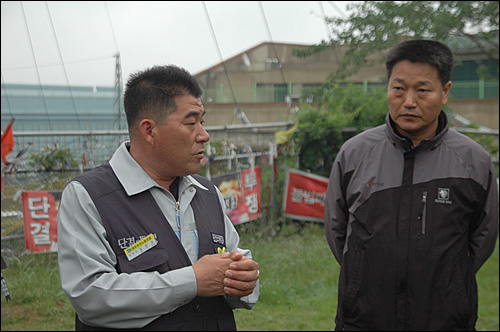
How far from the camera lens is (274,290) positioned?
3.96m

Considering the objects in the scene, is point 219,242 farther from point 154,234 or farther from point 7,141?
point 7,141

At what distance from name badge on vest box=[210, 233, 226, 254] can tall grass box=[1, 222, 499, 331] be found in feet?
3.62

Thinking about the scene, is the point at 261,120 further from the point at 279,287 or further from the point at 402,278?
the point at 402,278

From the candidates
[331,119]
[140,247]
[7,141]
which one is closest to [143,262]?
[140,247]

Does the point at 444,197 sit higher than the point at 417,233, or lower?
higher

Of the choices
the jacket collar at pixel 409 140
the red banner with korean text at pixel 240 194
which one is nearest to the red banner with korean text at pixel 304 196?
the red banner with korean text at pixel 240 194

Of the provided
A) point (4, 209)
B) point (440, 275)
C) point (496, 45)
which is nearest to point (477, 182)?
point (440, 275)

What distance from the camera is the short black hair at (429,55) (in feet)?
7.99

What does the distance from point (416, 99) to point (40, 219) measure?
2.74 metres

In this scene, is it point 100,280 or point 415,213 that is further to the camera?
point 415,213

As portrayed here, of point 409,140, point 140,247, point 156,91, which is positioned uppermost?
point 156,91

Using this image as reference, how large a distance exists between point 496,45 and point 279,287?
6.60 metres

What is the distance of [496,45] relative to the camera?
28.6 feet

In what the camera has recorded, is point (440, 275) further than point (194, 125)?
Yes
